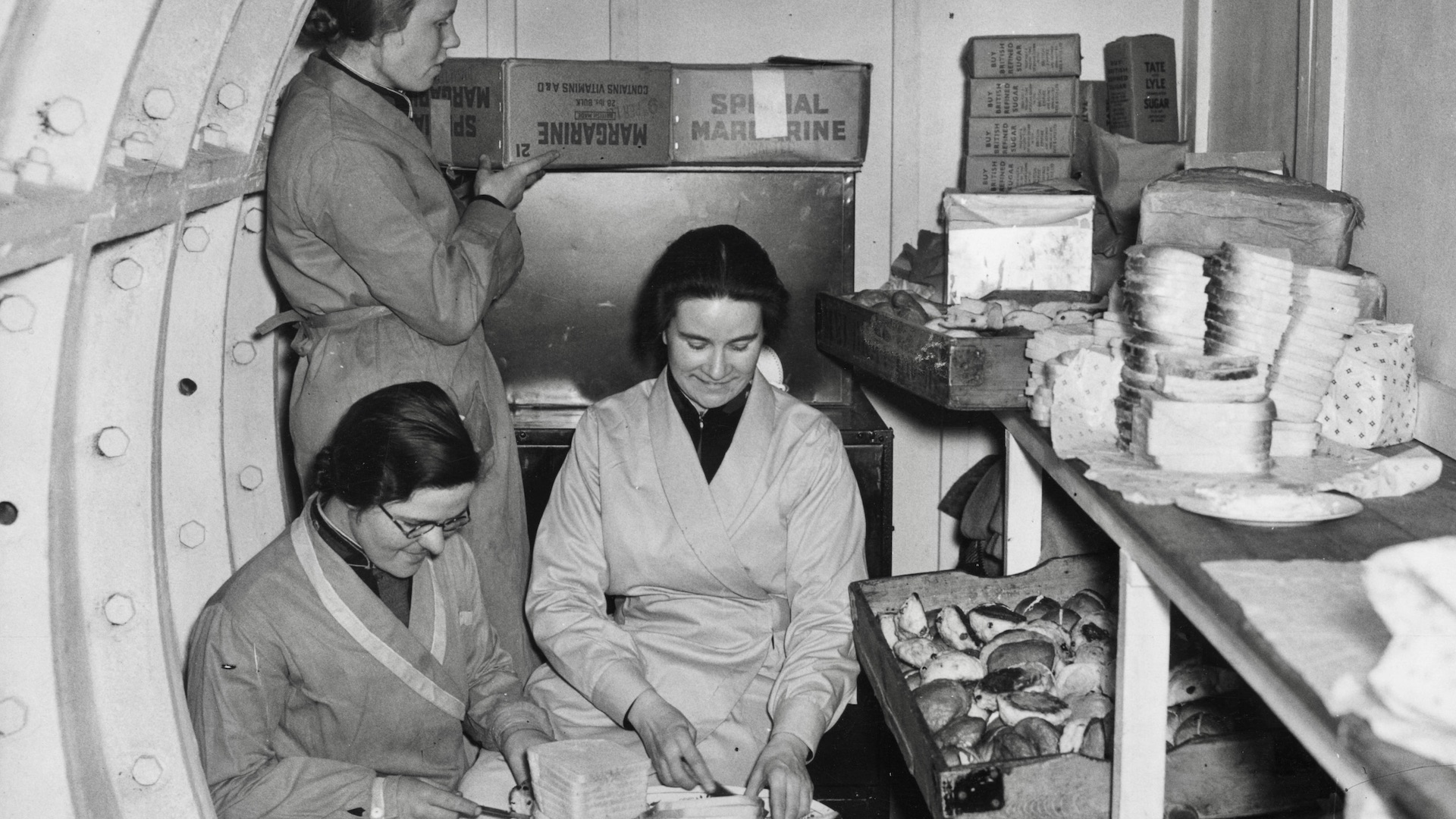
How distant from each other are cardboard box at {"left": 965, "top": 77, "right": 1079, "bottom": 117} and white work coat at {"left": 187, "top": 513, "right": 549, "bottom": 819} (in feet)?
7.62

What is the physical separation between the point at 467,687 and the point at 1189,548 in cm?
153

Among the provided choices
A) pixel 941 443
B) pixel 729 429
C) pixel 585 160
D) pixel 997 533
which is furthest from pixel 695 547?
pixel 941 443

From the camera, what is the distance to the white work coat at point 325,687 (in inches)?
90.0

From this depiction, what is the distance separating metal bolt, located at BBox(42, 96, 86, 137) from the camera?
172 centimetres

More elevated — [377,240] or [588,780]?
[377,240]

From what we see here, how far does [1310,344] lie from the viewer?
6.89 ft

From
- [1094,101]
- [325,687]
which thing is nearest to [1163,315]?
[325,687]

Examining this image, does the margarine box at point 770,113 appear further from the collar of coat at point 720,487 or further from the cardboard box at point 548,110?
the collar of coat at point 720,487

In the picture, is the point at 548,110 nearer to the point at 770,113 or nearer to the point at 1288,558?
the point at 770,113

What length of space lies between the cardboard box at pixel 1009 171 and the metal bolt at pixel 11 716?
3048 millimetres

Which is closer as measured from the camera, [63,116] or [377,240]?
[63,116]

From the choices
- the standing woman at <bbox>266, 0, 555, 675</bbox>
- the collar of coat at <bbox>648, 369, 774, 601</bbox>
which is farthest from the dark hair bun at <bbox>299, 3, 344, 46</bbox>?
the collar of coat at <bbox>648, 369, 774, 601</bbox>

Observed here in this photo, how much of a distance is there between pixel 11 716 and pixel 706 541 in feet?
4.30

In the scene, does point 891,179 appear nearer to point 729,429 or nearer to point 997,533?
point 997,533
